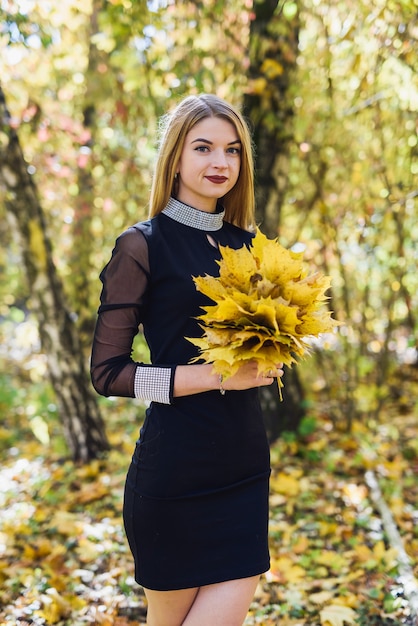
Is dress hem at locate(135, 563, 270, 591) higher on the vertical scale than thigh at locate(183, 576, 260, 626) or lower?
higher

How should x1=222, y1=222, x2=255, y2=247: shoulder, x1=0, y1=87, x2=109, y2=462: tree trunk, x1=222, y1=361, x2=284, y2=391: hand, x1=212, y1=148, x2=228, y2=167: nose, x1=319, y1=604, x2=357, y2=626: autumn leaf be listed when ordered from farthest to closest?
x1=0, y1=87, x2=109, y2=462: tree trunk < x1=319, y1=604, x2=357, y2=626: autumn leaf < x1=222, y1=222, x2=255, y2=247: shoulder < x1=212, y1=148, x2=228, y2=167: nose < x1=222, y1=361, x2=284, y2=391: hand

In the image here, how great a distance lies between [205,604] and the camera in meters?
1.92

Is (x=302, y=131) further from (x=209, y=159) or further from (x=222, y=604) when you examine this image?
(x=222, y=604)

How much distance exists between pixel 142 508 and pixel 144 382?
0.42 m

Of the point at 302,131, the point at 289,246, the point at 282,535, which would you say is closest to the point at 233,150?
the point at 282,535

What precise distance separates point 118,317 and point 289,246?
3631mm

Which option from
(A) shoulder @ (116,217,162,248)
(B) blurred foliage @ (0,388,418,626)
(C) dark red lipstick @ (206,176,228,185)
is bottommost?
(B) blurred foliage @ (0,388,418,626)

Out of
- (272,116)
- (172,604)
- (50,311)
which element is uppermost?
(272,116)

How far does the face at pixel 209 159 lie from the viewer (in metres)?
2.13

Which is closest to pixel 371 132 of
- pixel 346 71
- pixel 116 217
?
pixel 346 71

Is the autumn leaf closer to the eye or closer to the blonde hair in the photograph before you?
the blonde hair

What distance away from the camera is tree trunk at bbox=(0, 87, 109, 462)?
4520 millimetres

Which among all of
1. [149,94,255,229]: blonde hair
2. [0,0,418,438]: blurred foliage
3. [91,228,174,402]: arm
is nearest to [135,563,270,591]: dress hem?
[91,228,174,402]: arm

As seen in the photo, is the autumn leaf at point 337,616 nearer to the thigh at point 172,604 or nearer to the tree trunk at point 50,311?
the thigh at point 172,604
